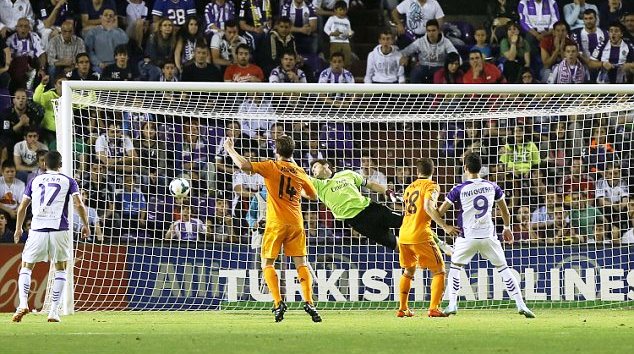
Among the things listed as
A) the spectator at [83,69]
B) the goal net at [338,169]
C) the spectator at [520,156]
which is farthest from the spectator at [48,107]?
the spectator at [520,156]

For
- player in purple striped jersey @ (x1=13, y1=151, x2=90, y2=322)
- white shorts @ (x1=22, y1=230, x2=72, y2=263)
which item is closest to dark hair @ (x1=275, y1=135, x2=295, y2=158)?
player in purple striped jersey @ (x1=13, y1=151, x2=90, y2=322)

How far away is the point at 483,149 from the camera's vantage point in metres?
19.0

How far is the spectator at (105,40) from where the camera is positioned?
70.8ft

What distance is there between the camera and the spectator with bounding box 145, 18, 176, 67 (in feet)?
71.2

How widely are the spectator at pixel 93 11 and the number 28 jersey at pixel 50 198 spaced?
7.92m

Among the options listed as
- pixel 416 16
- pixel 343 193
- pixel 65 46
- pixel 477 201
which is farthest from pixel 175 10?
pixel 477 201

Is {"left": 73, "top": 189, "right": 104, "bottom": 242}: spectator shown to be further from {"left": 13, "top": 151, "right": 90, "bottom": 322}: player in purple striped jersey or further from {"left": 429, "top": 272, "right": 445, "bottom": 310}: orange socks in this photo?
{"left": 429, "top": 272, "right": 445, "bottom": 310}: orange socks

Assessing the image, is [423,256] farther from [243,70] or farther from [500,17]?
[500,17]

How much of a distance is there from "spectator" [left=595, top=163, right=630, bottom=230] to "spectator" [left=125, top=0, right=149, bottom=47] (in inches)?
329

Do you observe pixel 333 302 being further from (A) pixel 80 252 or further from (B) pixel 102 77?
(B) pixel 102 77

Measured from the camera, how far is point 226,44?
22.2 m

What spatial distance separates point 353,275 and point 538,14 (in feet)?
24.9

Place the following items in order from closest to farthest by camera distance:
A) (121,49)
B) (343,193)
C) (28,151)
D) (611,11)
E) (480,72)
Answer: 1. (343,193)
2. (28,151)
3. (121,49)
4. (480,72)
5. (611,11)

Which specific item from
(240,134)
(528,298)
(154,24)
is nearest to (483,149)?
(528,298)
